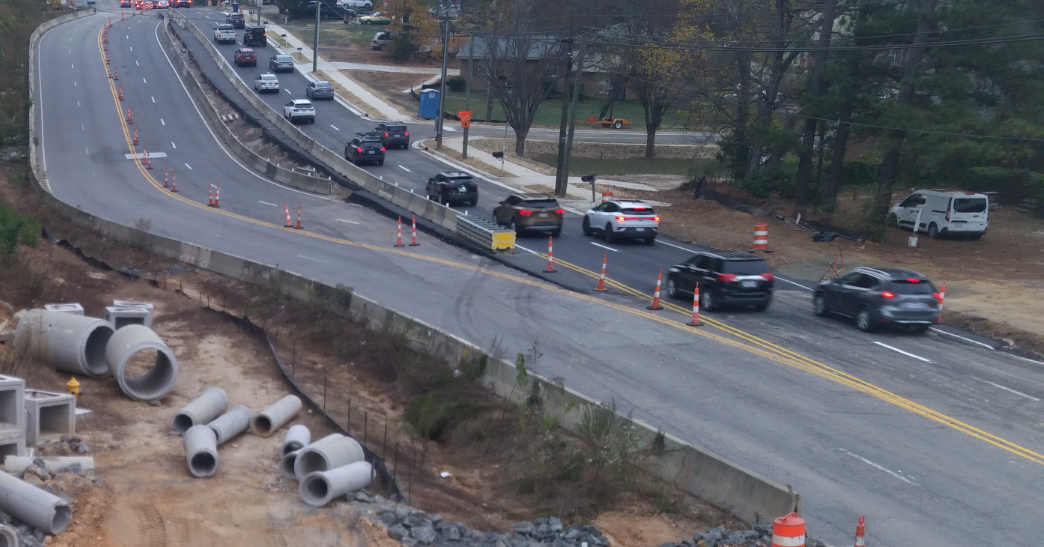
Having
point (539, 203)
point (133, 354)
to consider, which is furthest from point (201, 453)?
point (539, 203)

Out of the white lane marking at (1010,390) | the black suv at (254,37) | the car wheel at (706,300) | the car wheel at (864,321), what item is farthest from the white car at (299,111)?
the white lane marking at (1010,390)

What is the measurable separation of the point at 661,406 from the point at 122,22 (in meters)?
102

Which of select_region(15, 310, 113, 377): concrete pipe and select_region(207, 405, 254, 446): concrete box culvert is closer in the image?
select_region(207, 405, 254, 446): concrete box culvert

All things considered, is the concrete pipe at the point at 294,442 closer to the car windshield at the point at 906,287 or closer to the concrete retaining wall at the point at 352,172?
the car windshield at the point at 906,287

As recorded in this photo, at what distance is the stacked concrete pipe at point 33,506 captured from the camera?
390 inches

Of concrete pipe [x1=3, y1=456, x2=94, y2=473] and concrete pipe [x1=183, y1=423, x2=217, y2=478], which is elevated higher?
concrete pipe [x1=3, y1=456, x2=94, y2=473]

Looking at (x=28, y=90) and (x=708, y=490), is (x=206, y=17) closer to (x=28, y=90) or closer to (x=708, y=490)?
(x=28, y=90)

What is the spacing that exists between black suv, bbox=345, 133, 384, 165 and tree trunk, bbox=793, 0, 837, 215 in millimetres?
20931

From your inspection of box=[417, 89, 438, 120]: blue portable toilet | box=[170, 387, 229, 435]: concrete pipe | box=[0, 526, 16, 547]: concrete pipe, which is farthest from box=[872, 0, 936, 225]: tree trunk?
box=[417, 89, 438, 120]: blue portable toilet

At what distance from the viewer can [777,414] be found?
15992 millimetres

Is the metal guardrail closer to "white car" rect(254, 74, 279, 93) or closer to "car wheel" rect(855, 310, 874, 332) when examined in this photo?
"car wheel" rect(855, 310, 874, 332)

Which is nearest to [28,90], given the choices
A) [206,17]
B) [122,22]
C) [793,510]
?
[122,22]

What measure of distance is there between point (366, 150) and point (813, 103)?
22.5 m

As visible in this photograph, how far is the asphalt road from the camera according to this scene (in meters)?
12.7
